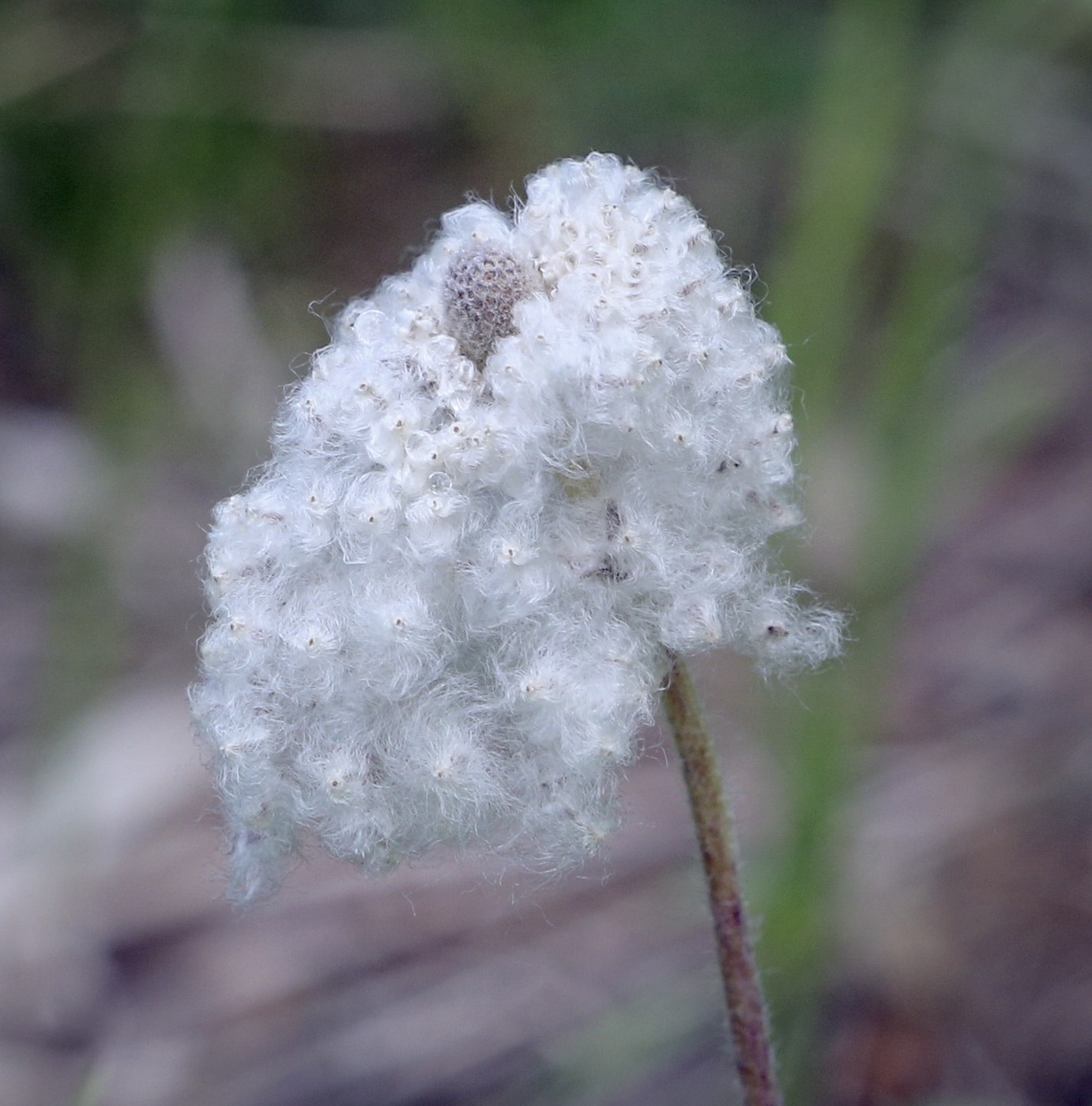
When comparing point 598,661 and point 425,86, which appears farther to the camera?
point 425,86

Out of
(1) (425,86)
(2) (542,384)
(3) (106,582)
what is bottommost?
(2) (542,384)

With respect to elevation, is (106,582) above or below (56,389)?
below

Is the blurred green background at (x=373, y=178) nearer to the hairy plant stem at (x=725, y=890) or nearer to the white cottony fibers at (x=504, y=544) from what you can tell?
the hairy plant stem at (x=725, y=890)

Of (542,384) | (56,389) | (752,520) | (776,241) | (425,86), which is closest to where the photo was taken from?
(542,384)

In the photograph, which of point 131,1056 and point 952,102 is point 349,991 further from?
point 952,102

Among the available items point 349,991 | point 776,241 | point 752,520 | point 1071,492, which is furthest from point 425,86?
point 752,520

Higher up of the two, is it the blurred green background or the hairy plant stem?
the blurred green background

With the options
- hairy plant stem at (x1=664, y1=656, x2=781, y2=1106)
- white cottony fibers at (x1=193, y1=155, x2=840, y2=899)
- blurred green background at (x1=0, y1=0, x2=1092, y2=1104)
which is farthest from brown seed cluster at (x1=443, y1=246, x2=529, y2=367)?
blurred green background at (x1=0, y1=0, x2=1092, y2=1104)

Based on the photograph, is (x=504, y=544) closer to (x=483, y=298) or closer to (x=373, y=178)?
(x=483, y=298)

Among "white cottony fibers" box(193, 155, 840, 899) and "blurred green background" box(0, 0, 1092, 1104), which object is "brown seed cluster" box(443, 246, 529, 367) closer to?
"white cottony fibers" box(193, 155, 840, 899)
